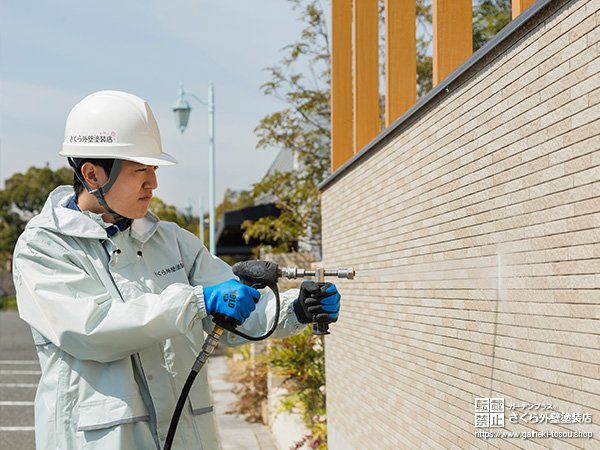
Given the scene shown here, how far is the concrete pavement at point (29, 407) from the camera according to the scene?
889 centimetres

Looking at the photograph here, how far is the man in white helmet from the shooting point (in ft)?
10.3

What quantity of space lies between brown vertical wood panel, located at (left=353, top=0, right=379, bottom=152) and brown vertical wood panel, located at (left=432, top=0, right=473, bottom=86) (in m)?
1.86

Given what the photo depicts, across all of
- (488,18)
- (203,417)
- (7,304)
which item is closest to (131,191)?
(203,417)

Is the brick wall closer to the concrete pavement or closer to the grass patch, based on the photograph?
the concrete pavement

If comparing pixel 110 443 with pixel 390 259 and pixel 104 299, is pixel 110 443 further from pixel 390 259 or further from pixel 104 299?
pixel 390 259

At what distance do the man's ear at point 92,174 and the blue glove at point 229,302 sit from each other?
0.73 metres

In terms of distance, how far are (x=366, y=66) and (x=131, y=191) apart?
289cm

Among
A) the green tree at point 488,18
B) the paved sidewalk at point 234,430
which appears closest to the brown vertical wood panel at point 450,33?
the green tree at point 488,18

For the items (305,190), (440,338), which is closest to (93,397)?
(440,338)

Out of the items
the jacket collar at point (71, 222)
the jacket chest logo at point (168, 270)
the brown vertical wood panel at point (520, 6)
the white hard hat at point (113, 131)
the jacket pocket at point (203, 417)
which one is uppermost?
the brown vertical wood panel at point (520, 6)

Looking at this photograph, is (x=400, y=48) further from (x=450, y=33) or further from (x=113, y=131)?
(x=113, y=131)

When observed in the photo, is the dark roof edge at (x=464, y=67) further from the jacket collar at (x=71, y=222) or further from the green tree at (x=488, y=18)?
the green tree at (x=488, y=18)

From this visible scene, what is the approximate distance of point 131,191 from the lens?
11.5ft

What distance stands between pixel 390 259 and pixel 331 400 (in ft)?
6.92
